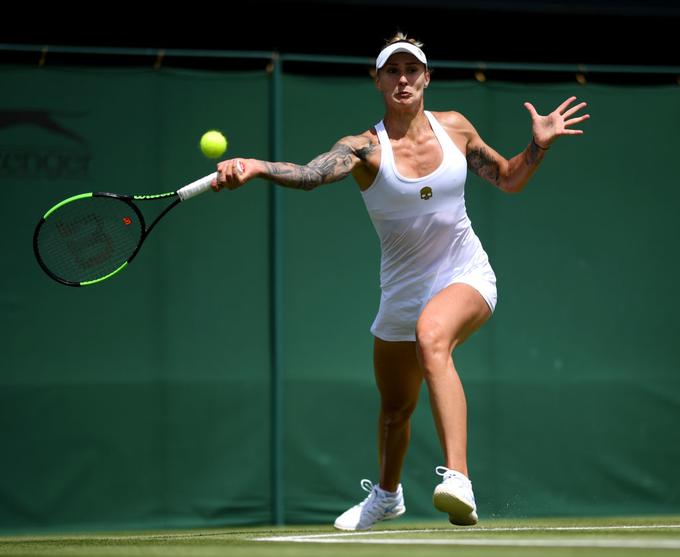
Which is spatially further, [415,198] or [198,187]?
[415,198]

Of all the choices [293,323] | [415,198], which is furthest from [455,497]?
[293,323]

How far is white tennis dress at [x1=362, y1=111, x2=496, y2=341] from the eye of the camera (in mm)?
5715

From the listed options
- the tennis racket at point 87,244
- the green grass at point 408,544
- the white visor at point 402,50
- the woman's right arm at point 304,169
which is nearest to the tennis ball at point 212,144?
the tennis racket at point 87,244

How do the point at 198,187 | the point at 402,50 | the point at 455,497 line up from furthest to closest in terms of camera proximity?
the point at 402,50
the point at 198,187
the point at 455,497

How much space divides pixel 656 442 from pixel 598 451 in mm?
353

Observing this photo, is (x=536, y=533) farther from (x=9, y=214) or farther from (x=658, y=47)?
(x=658, y=47)

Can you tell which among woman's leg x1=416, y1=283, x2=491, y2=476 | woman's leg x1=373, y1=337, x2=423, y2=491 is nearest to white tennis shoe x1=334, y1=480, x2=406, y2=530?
woman's leg x1=373, y1=337, x2=423, y2=491

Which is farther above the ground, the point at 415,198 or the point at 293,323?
the point at 415,198

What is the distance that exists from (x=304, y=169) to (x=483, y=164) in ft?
3.04

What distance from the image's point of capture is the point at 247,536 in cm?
600

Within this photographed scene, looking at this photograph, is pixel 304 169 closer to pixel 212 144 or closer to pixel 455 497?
pixel 212 144

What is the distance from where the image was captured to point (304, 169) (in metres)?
5.52

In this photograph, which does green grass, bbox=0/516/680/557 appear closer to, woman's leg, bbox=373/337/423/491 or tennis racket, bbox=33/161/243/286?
woman's leg, bbox=373/337/423/491

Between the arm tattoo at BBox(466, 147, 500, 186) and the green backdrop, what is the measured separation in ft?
5.90
